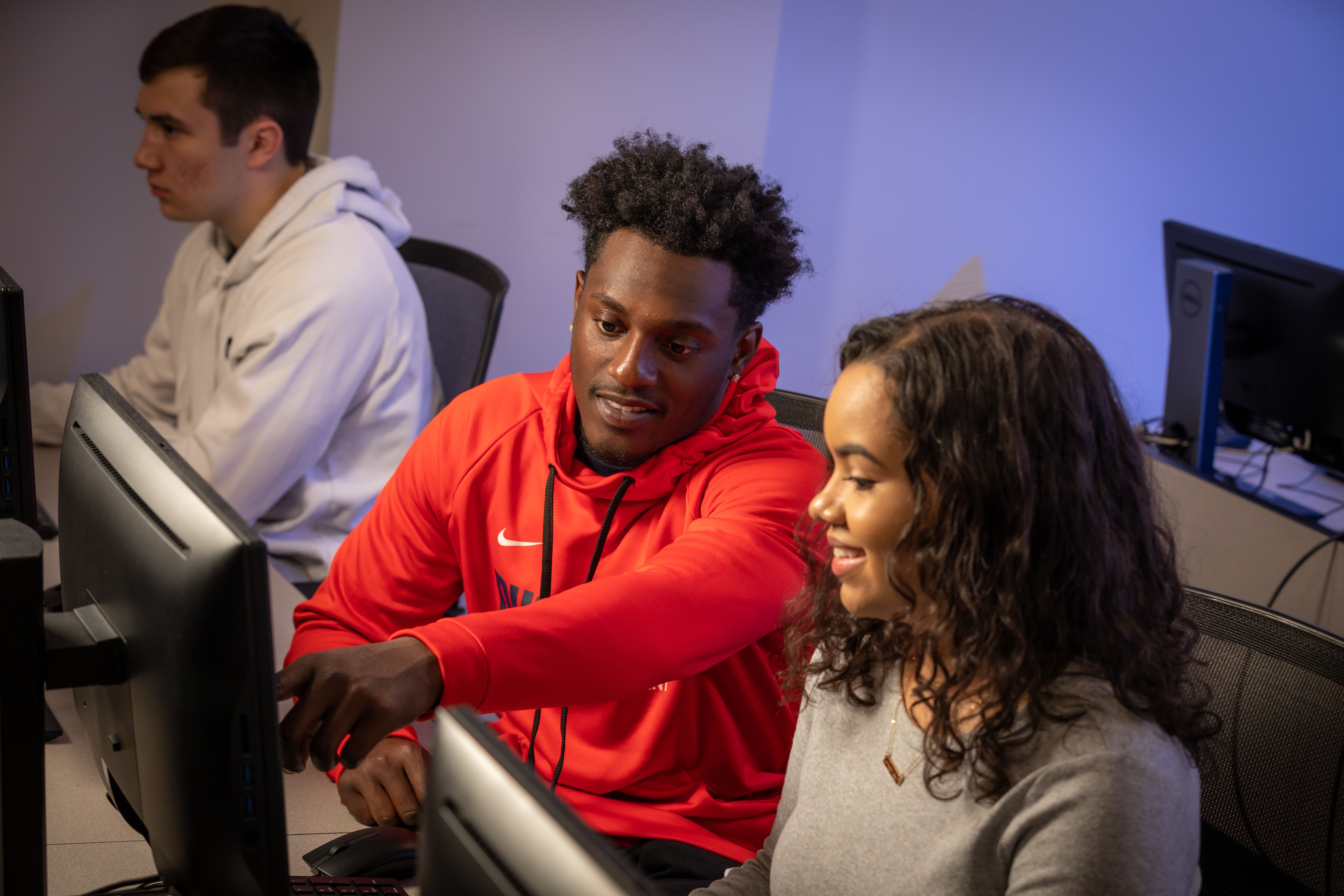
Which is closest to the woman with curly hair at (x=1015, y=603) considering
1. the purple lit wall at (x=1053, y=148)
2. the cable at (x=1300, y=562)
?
the cable at (x=1300, y=562)

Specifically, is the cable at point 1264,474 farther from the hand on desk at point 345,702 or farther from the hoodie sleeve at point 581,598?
the hand on desk at point 345,702

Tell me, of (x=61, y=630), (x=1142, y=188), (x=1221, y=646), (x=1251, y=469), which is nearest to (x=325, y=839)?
(x=61, y=630)

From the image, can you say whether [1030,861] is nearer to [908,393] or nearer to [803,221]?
[908,393]

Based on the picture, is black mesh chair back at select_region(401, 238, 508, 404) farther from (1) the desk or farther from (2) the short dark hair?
(1) the desk

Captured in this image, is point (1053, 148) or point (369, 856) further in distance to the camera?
point (1053, 148)

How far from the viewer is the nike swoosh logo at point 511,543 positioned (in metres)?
1.31

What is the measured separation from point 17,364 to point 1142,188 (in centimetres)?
360

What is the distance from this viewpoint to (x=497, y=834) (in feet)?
1.71

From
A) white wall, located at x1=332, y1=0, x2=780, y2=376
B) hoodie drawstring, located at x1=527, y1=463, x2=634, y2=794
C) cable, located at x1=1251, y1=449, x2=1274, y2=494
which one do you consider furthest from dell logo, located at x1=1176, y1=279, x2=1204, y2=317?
hoodie drawstring, located at x1=527, y1=463, x2=634, y2=794

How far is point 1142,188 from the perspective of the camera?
12.5 ft

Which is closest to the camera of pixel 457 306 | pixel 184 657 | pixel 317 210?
pixel 184 657

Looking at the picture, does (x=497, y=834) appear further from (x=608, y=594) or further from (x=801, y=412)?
(x=801, y=412)

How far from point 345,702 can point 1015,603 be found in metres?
0.52

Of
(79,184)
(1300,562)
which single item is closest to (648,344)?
(1300,562)
